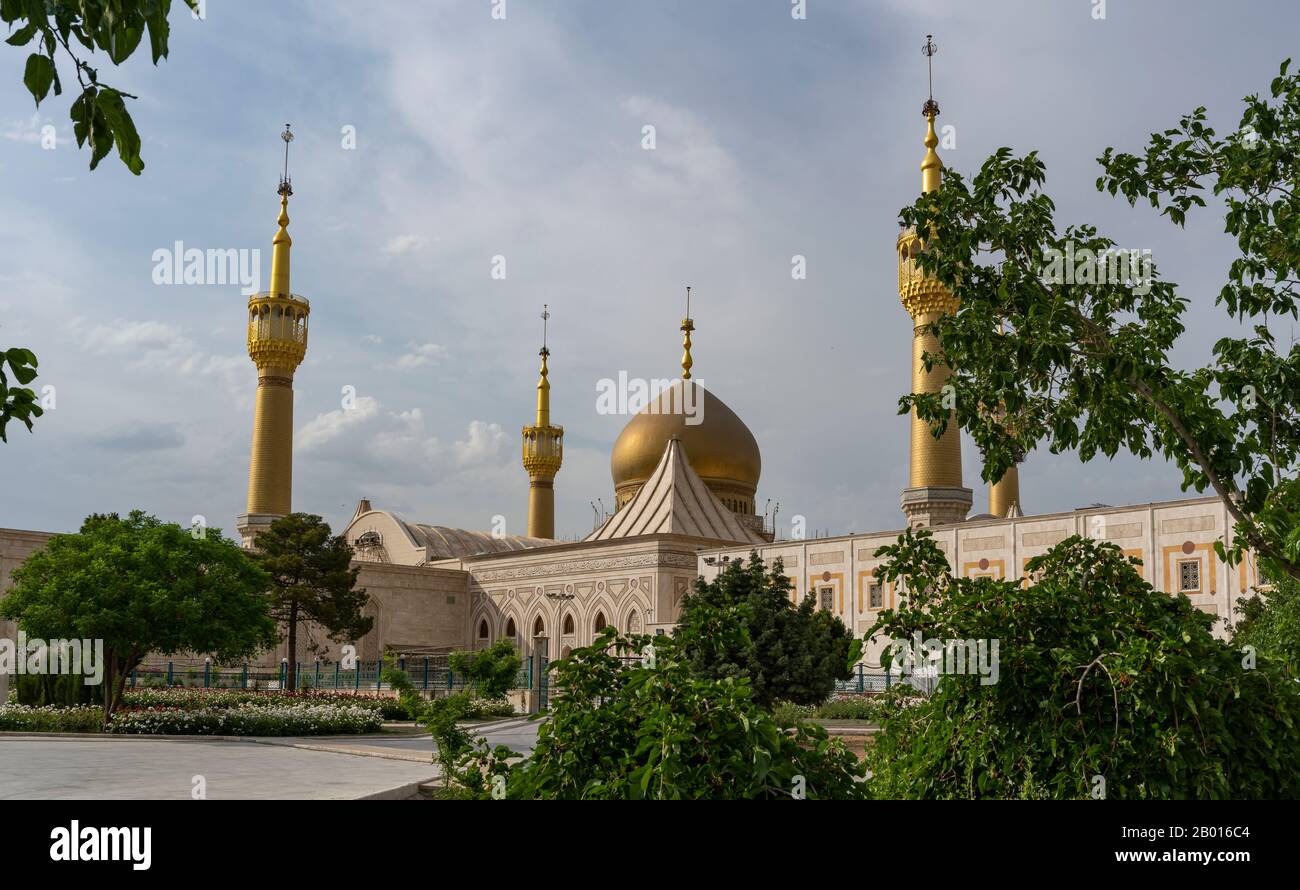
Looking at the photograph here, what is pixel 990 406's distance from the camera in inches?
309

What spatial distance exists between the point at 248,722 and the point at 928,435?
24726mm

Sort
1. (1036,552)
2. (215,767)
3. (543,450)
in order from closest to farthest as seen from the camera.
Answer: (215,767) → (1036,552) → (543,450)

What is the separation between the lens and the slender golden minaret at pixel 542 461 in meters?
64.6

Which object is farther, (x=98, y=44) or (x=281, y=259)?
(x=281, y=259)

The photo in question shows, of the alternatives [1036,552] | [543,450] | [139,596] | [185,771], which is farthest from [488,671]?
[543,450]

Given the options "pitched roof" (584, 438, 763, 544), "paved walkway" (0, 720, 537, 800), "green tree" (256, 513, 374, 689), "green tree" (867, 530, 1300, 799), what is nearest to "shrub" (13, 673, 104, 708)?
"paved walkway" (0, 720, 537, 800)

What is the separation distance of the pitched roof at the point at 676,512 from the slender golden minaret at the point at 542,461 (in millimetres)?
18538

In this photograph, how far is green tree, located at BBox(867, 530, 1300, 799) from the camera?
4.34 metres

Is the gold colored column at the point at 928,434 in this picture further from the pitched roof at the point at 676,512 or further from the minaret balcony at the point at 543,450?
the minaret balcony at the point at 543,450

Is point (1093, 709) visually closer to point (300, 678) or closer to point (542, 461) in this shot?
point (300, 678)

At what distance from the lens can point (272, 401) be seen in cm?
4547

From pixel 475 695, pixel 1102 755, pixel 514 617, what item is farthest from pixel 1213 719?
pixel 514 617

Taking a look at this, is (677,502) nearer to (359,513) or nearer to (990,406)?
(359,513)
